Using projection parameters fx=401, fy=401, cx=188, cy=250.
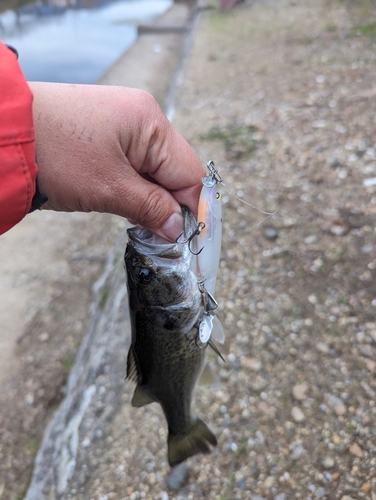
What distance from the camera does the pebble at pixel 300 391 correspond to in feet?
9.07

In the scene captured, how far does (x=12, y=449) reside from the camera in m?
3.72

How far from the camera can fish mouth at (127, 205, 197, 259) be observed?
6.00 feet

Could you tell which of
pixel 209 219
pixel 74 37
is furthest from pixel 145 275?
pixel 74 37

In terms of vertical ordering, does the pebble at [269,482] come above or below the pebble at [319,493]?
below

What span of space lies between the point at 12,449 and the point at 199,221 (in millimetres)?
3224

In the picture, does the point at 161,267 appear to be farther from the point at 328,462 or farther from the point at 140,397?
the point at 328,462

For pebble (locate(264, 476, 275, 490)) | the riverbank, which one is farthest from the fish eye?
pebble (locate(264, 476, 275, 490))

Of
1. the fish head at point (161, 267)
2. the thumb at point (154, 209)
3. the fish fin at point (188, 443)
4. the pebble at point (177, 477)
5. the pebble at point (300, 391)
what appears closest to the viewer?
the thumb at point (154, 209)

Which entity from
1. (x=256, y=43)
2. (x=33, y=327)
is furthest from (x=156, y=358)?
(x=256, y=43)

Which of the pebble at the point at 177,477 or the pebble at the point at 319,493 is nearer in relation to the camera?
the pebble at the point at 319,493

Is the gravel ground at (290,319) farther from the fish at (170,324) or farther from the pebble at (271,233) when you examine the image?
the fish at (170,324)

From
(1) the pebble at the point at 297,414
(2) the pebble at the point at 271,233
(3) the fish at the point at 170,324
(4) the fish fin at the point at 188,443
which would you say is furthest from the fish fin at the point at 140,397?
(2) the pebble at the point at 271,233

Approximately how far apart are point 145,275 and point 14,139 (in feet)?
2.63

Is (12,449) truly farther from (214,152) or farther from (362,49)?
(362,49)
